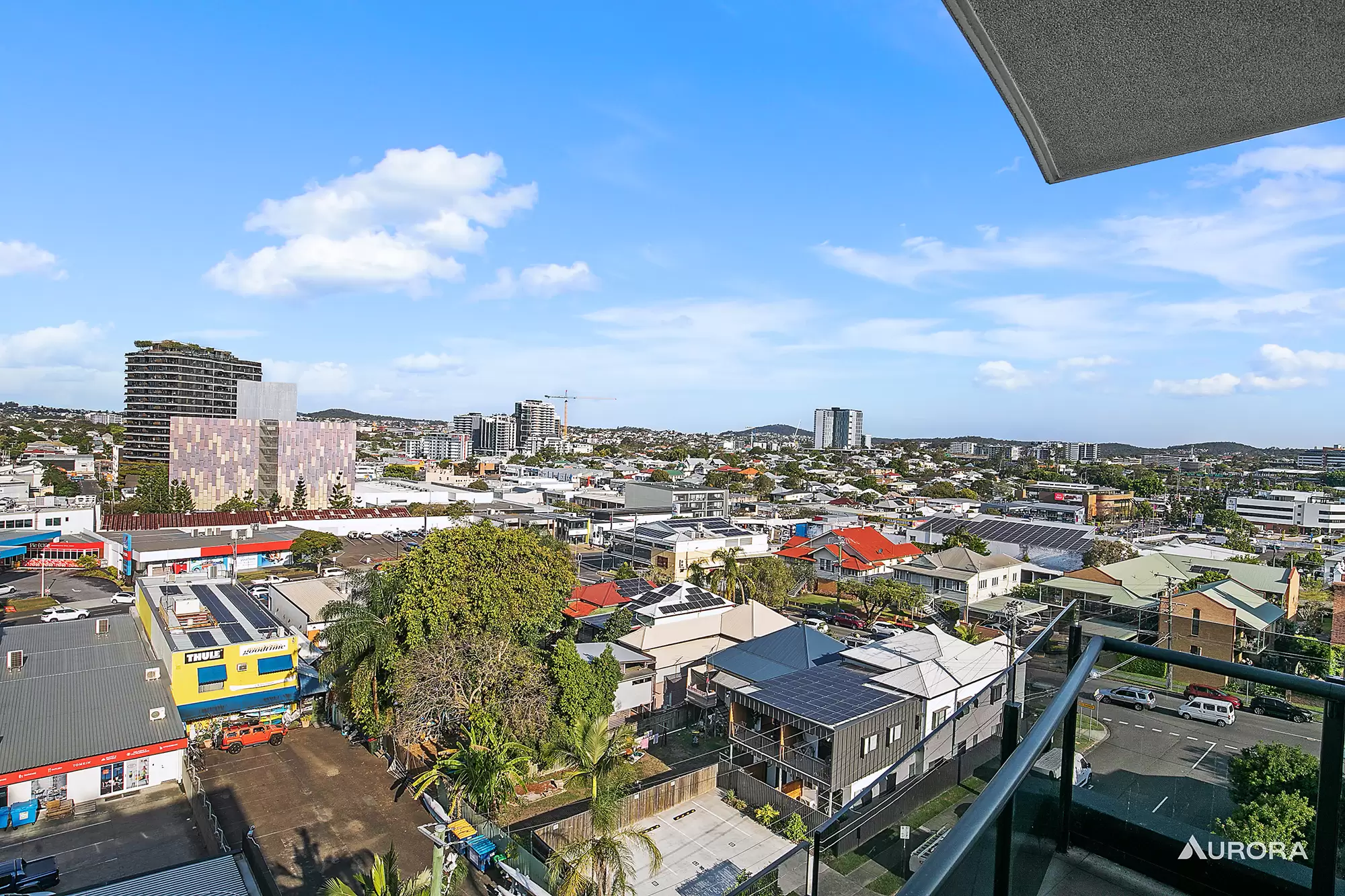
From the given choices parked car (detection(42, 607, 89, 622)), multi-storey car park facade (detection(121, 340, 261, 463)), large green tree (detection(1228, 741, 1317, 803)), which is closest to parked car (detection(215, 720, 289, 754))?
parked car (detection(42, 607, 89, 622))

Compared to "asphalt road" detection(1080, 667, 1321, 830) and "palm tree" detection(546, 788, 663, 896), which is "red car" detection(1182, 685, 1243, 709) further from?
"palm tree" detection(546, 788, 663, 896)

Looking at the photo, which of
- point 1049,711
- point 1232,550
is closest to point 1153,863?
point 1049,711

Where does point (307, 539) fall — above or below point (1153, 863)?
below

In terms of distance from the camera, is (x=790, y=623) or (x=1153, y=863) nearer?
(x=1153, y=863)

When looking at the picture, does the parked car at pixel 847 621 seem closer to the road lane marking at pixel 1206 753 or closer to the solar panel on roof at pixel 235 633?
the solar panel on roof at pixel 235 633

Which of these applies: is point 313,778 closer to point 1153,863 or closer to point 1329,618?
point 1153,863

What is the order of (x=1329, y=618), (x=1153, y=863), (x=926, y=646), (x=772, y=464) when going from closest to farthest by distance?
(x=1153, y=863) < (x=926, y=646) < (x=1329, y=618) < (x=772, y=464)

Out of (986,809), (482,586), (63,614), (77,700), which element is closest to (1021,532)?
(482,586)
